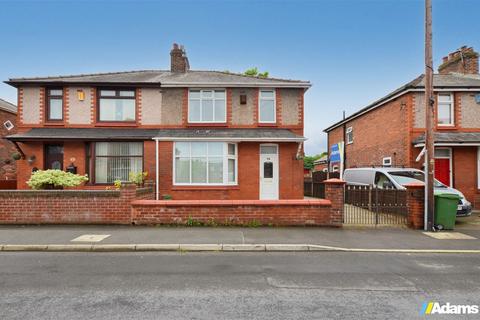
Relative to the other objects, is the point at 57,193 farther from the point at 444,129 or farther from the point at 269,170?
the point at 444,129

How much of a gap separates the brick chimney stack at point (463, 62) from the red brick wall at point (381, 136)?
5.92 metres

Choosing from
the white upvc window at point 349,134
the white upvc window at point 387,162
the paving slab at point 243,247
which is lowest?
the paving slab at point 243,247

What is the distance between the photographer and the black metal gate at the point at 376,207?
9.30 meters

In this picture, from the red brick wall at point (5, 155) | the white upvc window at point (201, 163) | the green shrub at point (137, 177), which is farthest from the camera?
the red brick wall at point (5, 155)

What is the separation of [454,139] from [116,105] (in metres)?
16.7

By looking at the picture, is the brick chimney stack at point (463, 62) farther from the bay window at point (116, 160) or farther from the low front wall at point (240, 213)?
the bay window at point (116, 160)

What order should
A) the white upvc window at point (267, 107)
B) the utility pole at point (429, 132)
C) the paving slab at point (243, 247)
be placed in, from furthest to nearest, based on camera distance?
the white upvc window at point (267, 107) < the utility pole at point (429, 132) < the paving slab at point (243, 247)

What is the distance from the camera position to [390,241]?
741 cm

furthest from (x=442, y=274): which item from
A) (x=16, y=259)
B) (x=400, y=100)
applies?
(x=400, y=100)

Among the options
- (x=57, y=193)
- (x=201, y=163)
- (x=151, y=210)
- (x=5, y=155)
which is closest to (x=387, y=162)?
(x=201, y=163)

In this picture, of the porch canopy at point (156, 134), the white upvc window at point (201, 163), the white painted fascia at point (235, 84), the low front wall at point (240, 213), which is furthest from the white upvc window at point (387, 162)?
the white upvc window at point (201, 163)

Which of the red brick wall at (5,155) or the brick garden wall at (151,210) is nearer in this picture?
the brick garden wall at (151,210)

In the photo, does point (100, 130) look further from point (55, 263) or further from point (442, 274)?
point (442, 274)

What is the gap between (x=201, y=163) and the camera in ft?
43.1
